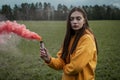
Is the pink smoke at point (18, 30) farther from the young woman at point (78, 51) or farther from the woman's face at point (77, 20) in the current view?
the woman's face at point (77, 20)

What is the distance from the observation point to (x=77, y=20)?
2992 mm

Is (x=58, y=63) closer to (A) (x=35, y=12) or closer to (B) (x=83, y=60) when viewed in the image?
Answer: (B) (x=83, y=60)

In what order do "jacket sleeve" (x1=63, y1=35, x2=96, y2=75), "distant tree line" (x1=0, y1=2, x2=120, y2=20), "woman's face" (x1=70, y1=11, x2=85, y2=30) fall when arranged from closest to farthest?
1. "jacket sleeve" (x1=63, y1=35, x2=96, y2=75)
2. "woman's face" (x1=70, y1=11, x2=85, y2=30)
3. "distant tree line" (x1=0, y1=2, x2=120, y2=20)

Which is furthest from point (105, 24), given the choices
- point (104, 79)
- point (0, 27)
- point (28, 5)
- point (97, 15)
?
point (0, 27)

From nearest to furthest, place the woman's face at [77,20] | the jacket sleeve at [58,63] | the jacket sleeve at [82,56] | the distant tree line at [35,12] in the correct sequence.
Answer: the jacket sleeve at [82,56] → the woman's face at [77,20] → the jacket sleeve at [58,63] → the distant tree line at [35,12]

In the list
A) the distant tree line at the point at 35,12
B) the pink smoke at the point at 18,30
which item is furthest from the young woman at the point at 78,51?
the distant tree line at the point at 35,12

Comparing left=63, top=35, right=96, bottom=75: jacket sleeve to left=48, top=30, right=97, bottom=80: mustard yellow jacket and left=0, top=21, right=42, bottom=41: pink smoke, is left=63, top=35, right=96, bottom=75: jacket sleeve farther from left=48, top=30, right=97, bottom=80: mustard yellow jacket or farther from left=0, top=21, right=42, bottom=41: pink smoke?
left=0, top=21, right=42, bottom=41: pink smoke

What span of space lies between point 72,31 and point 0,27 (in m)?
0.98

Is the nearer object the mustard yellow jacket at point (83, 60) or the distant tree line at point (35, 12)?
the mustard yellow jacket at point (83, 60)

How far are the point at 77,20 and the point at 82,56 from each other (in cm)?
37

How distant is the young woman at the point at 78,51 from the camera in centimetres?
282

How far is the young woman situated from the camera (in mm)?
2824

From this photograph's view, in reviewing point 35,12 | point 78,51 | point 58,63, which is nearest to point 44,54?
point 58,63

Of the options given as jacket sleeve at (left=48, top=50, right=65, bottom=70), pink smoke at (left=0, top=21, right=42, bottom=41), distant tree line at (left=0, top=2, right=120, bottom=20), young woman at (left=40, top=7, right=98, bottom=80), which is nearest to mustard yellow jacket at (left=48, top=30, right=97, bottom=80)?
young woman at (left=40, top=7, right=98, bottom=80)
